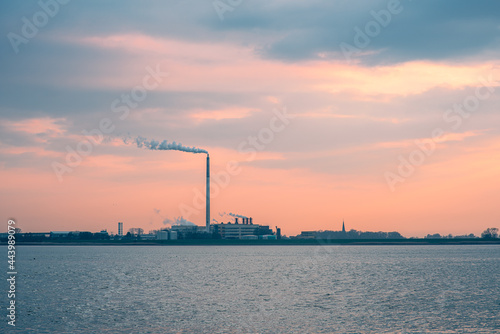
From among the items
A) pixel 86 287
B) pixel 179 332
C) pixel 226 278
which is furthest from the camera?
pixel 226 278

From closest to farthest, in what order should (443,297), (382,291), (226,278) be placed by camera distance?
1. (443,297)
2. (382,291)
3. (226,278)

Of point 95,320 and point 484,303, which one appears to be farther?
point 484,303

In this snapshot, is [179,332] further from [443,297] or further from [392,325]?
[443,297]

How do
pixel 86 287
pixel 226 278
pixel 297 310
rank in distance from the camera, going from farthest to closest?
pixel 226 278
pixel 86 287
pixel 297 310

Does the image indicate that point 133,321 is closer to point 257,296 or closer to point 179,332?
point 179,332

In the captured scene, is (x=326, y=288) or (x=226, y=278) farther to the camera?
(x=226, y=278)

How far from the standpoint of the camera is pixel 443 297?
254ft

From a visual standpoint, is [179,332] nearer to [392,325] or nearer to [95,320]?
[95,320]

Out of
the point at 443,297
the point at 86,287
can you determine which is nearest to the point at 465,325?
the point at 443,297

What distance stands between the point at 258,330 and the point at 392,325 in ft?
43.4

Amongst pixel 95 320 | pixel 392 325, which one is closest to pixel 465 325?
pixel 392 325

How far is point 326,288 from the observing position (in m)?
89.2

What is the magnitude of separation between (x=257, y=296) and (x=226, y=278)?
31.8m

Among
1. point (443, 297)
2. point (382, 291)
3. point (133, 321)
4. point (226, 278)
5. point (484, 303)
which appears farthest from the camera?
point (226, 278)
